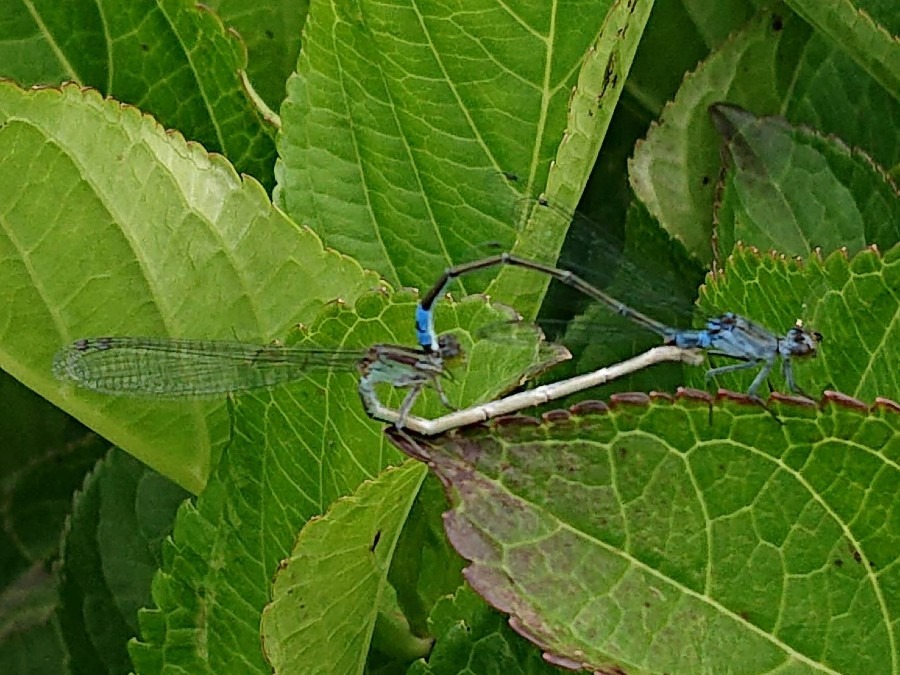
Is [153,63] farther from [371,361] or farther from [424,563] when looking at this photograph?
[424,563]

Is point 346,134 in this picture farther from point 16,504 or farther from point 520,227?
point 16,504

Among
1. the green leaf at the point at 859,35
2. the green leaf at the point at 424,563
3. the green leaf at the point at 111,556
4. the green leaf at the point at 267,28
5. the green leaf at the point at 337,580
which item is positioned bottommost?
the green leaf at the point at 111,556

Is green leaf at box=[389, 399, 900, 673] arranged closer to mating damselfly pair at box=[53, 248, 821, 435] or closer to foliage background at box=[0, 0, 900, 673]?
foliage background at box=[0, 0, 900, 673]

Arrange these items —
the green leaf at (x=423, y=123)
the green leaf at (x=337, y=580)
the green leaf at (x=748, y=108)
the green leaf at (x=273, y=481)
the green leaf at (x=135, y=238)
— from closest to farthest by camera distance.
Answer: the green leaf at (x=337, y=580), the green leaf at (x=273, y=481), the green leaf at (x=135, y=238), the green leaf at (x=423, y=123), the green leaf at (x=748, y=108)

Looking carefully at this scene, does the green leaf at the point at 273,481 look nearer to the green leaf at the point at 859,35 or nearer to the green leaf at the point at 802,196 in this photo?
the green leaf at the point at 802,196

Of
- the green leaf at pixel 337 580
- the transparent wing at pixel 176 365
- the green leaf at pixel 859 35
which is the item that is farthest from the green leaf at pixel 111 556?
the green leaf at pixel 859 35

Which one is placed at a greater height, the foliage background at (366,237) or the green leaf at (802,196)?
the green leaf at (802,196)

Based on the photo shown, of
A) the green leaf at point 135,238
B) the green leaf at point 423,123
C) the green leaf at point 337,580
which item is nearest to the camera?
the green leaf at point 337,580

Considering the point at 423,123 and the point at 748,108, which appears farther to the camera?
the point at 748,108

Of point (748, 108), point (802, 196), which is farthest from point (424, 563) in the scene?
point (748, 108)
